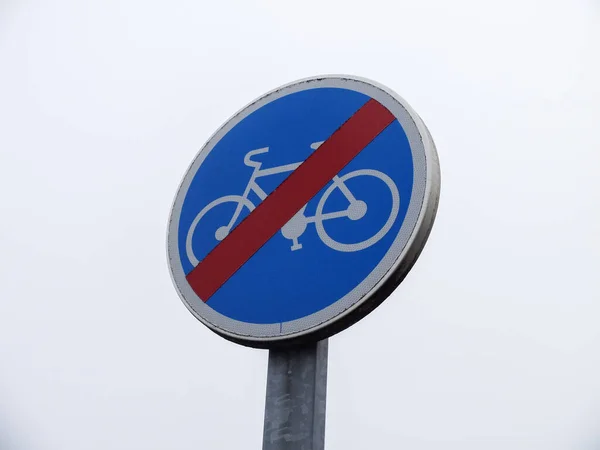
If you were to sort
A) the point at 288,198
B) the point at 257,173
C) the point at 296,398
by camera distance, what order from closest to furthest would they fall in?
the point at 296,398
the point at 288,198
the point at 257,173

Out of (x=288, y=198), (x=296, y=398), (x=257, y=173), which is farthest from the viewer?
(x=257, y=173)

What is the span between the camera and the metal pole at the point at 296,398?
1.22 metres

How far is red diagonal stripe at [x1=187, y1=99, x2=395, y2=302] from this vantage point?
4.53ft

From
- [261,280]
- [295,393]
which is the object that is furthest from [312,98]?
[295,393]

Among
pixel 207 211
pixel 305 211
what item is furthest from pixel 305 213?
pixel 207 211

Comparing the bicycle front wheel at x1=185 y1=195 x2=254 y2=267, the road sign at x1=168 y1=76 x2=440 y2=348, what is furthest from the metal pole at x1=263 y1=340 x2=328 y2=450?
the bicycle front wheel at x1=185 y1=195 x2=254 y2=267

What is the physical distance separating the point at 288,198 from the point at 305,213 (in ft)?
0.20

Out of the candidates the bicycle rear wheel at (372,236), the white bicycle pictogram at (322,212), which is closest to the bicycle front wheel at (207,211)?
the white bicycle pictogram at (322,212)

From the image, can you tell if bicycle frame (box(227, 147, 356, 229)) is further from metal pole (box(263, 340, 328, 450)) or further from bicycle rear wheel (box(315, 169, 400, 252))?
metal pole (box(263, 340, 328, 450))

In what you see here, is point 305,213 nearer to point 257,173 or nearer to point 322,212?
point 322,212

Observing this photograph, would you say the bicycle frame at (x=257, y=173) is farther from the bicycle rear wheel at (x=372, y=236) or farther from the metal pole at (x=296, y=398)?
the metal pole at (x=296, y=398)

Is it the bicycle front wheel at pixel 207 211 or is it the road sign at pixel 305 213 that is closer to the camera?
the road sign at pixel 305 213

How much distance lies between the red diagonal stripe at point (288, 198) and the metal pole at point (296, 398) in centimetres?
21

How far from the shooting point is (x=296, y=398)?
1.26m
